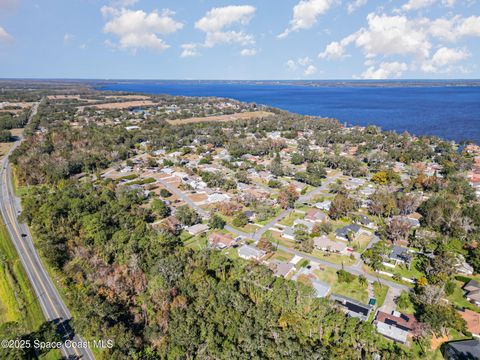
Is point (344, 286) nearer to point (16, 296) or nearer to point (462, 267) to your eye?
point (462, 267)

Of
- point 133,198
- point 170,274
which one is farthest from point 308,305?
point 133,198

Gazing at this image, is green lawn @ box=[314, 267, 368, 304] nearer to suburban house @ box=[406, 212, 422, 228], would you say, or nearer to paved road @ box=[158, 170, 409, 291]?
paved road @ box=[158, 170, 409, 291]

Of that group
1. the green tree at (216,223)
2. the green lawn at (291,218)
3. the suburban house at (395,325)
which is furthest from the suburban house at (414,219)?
the green tree at (216,223)

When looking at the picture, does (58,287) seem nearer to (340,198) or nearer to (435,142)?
(340,198)

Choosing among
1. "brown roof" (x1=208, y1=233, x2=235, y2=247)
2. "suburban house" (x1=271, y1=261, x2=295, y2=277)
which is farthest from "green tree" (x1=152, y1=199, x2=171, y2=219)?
"suburban house" (x1=271, y1=261, x2=295, y2=277)

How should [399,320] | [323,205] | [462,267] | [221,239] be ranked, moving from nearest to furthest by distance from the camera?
[399,320], [462,267], [221,239], [323,205]

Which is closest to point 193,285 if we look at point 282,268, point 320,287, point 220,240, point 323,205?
point 282,268

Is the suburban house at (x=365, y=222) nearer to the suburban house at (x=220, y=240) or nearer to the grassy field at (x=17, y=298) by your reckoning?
the suburban house at (x=220, y=240)
